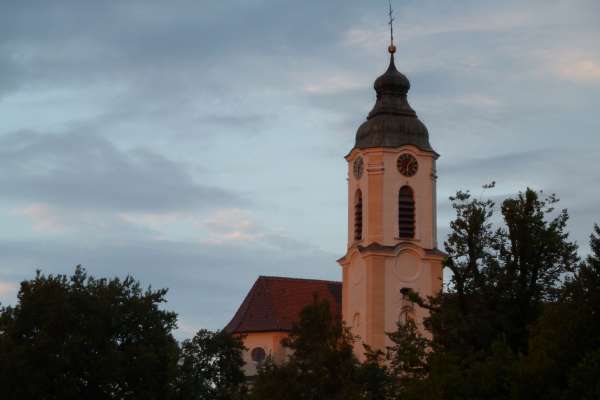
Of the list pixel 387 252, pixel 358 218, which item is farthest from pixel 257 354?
pixel 387 252

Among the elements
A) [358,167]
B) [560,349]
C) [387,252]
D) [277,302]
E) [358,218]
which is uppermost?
[358,167]

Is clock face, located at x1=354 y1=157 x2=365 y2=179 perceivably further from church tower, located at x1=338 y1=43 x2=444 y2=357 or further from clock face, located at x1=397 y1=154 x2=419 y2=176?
clock face, located at x1=397 y1=154 x2=419 y2=176

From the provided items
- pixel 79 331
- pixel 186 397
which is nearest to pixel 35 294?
pixel 79 331

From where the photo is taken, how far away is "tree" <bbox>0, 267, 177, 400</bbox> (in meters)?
45.3

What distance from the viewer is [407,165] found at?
70.6 meters

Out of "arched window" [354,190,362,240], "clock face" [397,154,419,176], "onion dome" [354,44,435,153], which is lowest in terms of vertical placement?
"arched window" [354,190,362,240]

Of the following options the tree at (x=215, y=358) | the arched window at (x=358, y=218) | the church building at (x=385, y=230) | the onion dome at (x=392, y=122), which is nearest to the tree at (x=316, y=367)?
the tree at (x=215, y=358)

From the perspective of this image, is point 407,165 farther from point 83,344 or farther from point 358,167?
point 83,344

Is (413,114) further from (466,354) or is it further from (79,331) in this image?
(466,354)

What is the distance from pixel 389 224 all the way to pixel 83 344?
1064 inches

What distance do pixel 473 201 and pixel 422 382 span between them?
612 cm

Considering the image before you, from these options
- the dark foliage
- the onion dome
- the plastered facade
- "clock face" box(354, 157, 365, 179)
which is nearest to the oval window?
the plastered facade

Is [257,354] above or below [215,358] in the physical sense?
above

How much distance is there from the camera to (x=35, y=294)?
4722cm
